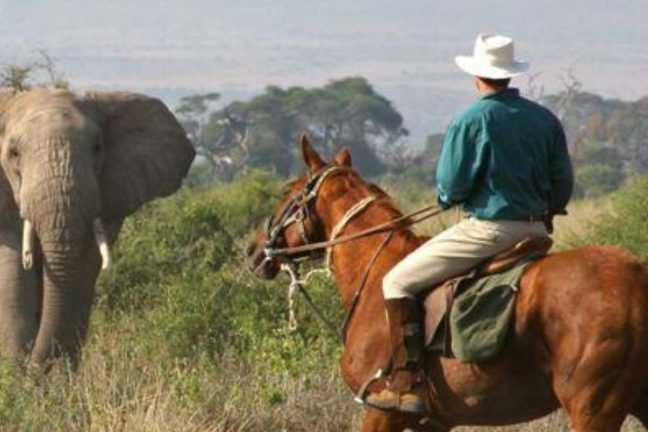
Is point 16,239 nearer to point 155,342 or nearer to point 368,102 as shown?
point 155,342

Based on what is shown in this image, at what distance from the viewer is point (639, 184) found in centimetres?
1823

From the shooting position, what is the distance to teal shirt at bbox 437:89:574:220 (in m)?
8.92

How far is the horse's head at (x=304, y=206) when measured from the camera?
32.0ft

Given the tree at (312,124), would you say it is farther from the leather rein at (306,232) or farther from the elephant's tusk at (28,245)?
the leather rein at (306,232)

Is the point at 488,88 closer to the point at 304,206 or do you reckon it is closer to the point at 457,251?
the point at 457,251

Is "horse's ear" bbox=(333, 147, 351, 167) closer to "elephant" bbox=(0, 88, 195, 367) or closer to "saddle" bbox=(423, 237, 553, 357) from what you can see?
"saddle" bbox=(423, 237, 553, 357)

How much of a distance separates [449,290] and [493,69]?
92cm

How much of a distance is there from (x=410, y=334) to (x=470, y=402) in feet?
1.22

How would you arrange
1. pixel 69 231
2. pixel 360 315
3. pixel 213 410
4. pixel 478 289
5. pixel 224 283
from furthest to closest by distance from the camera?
pixel 224 283 < pixel 69 231 < pixel 213 410 < pixel 360 315 < pixel 478 289

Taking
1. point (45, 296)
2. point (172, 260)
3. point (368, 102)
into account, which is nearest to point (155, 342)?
point (45, 296)

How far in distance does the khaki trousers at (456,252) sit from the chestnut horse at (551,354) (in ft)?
0.85

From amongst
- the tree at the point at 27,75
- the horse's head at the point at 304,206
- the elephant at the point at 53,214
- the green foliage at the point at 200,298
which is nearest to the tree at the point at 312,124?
the tree at the point at 27,75

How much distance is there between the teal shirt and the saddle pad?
0.31m

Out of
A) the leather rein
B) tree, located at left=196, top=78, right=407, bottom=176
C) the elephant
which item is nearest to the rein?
the leather rein
